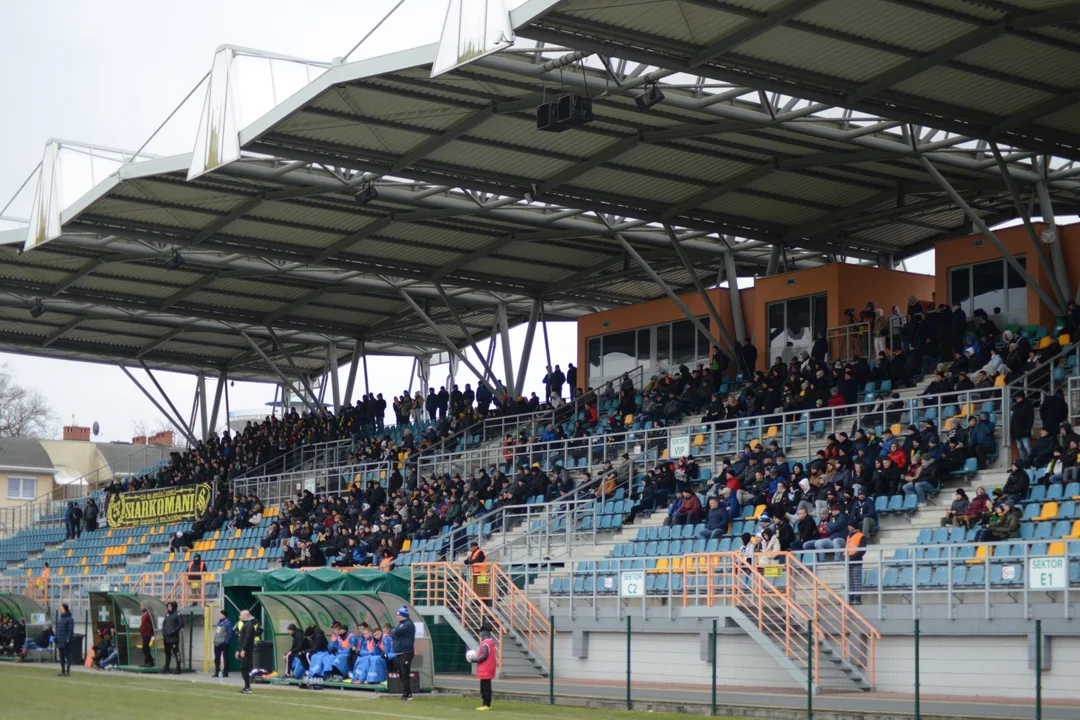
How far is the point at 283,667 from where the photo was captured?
28281 millimetres

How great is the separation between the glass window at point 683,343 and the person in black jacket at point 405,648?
1935cm

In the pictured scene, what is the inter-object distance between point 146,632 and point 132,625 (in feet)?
2.76

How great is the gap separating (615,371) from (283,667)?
17.9m

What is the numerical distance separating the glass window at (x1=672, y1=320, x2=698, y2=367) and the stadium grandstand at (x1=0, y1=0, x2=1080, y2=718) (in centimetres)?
14

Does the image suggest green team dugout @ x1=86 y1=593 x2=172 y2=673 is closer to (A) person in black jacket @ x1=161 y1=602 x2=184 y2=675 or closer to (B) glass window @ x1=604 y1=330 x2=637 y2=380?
(A) person in black jacket @ x1=161 y1=602 x2=184 y2=675

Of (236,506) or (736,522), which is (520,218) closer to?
(736,522)

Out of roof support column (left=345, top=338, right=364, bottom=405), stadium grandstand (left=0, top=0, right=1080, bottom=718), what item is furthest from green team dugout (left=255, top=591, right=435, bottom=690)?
roof support column (left=345, top=338, right=364, bottom=405)

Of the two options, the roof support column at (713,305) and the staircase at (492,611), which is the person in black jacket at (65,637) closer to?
the staircase at (492,611)

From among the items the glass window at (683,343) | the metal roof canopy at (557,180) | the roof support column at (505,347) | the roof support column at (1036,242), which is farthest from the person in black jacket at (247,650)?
the roof support column at (505,347)

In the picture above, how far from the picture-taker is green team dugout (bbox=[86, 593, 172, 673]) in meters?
31.9

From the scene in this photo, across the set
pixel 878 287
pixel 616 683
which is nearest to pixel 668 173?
pixel 878 287

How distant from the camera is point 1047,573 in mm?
19109

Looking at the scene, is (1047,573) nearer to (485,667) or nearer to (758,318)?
(485,667)

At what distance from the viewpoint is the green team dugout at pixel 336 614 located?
25500 millimetres
